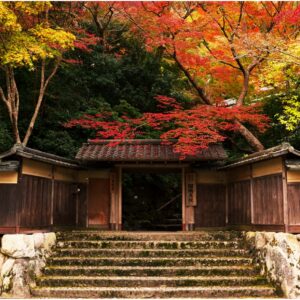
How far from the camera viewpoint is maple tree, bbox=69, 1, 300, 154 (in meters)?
15.8

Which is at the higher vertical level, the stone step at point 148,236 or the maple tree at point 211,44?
the maple tree at point 211,44

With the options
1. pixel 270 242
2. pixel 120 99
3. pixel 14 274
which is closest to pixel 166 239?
pixel 270 242

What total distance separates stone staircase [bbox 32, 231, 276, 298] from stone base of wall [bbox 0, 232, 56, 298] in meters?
0.30

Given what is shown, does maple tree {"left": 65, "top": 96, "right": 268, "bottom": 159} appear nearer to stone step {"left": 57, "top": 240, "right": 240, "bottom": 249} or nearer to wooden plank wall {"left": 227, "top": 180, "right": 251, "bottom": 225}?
wooden plank wall {"left": 227, "top": 180, "right": 251, "bottom": 225}

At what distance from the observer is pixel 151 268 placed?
1086 centimetres

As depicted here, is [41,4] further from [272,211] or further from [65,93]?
[272,211]

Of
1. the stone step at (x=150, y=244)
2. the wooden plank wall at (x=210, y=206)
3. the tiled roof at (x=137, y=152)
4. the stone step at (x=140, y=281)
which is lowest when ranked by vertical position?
the stone step at (x=140, y=281)

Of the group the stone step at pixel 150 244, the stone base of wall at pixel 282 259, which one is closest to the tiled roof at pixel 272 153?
the stone base of wall at pixel 282 259

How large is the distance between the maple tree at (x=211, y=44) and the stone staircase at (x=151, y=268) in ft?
14.2

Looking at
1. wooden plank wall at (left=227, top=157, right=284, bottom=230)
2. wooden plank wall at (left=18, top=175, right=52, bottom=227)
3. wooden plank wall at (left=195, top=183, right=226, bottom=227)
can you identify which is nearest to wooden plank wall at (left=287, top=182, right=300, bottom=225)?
wooden plank wall at (left=227, top=157, right=284, bottom=230)

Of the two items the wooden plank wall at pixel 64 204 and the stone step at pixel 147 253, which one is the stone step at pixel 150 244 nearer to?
the stone step at pixel 147 253

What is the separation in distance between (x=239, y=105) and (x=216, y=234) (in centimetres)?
627

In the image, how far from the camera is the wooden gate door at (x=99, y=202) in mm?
15642

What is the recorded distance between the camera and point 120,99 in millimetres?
21328
